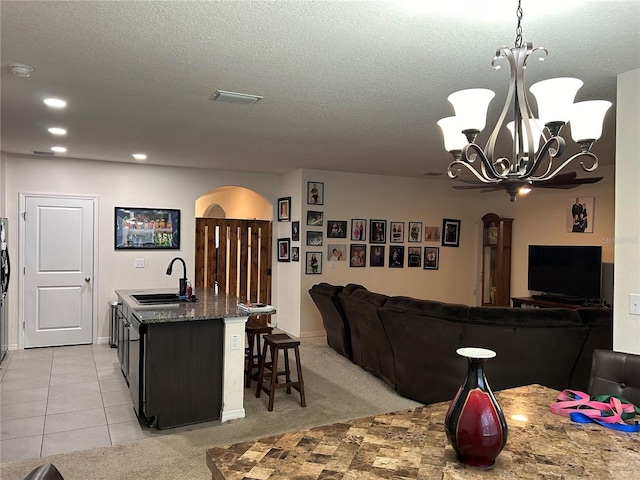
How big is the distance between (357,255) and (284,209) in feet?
4.45

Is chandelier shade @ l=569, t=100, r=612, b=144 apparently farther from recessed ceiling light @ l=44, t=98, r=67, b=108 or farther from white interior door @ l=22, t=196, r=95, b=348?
white interior door @ l=22, t=196, r=95, b=348

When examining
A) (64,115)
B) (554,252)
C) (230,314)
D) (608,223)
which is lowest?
(230,314)

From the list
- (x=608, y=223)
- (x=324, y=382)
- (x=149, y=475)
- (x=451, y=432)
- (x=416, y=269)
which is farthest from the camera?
(x=416, y=269)

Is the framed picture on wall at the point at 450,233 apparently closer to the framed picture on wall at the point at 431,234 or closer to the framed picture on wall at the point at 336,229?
the framed picture on wall at the point at 431,234

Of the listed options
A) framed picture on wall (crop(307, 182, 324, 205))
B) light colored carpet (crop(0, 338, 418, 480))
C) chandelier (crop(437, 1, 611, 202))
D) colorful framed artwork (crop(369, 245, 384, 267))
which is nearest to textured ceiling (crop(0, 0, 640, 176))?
chandelier (crop(437, 1, 611, 202))

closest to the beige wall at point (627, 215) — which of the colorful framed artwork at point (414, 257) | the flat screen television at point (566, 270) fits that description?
the flat screen television at point (566, 270)

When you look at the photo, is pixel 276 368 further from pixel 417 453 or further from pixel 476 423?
pixel 476 423

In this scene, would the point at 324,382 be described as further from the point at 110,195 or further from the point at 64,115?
the point at 110,195

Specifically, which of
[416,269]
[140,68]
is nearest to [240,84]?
[140,68]

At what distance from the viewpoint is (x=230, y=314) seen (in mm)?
3754

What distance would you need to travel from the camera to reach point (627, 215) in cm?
271

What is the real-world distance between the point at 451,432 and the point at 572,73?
7.81 ft

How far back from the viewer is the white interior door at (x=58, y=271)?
6168mm

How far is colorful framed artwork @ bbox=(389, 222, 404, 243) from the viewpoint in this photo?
764cm
